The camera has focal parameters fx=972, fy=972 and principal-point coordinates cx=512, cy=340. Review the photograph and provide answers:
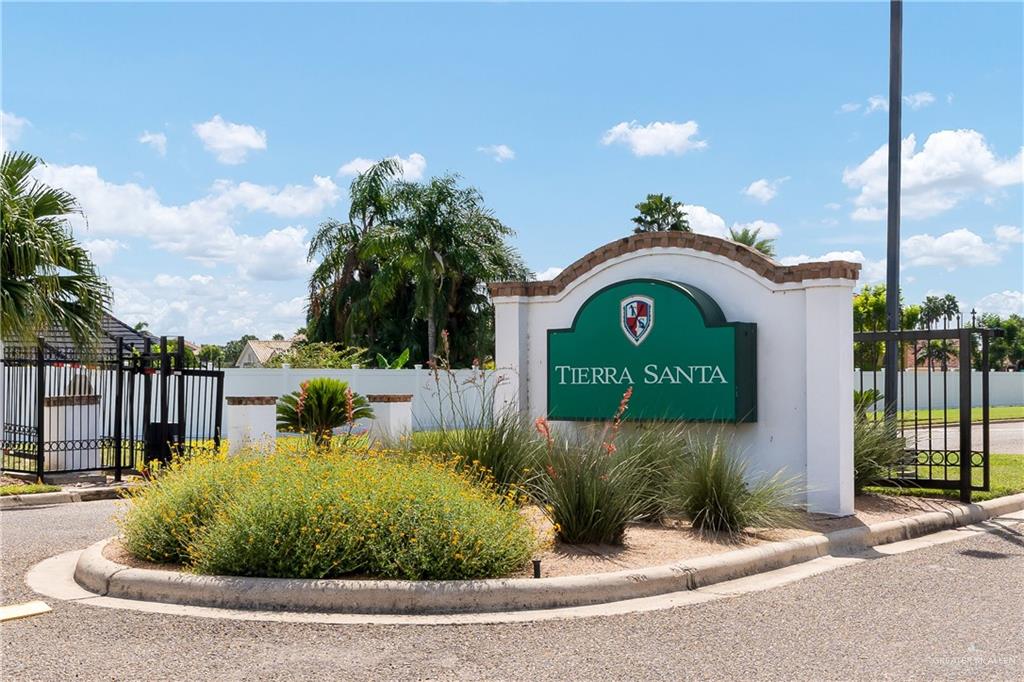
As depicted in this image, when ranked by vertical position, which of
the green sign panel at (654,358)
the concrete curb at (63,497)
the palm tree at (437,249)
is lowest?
the concrete curb at (63,497)

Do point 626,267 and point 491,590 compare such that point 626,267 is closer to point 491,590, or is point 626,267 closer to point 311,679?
point 491,590

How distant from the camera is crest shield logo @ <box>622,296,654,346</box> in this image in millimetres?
11578

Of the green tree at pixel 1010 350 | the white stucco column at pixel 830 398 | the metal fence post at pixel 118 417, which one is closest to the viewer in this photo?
the white stucco column at pixel 830 398

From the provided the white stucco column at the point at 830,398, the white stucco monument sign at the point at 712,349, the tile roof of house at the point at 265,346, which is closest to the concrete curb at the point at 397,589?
the white stucco column at the point at 830,398

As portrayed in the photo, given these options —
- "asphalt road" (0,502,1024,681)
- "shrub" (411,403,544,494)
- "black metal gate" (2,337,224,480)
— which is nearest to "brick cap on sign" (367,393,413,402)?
"black metal gate" (2,337,224,480)

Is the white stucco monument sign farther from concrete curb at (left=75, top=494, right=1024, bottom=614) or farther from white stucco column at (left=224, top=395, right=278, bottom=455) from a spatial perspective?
white stucco column at (left=224, top=395, right=278, bottom=455)

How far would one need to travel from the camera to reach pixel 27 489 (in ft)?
42.2

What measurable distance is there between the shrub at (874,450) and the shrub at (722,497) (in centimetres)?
267

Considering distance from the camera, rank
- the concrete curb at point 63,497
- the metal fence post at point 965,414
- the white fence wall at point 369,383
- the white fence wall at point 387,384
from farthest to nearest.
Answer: the white fence wall at point 369,383 → the white fence wall at point 387,384 → the concrete curb at point 63,497 → the metal fence post at point 965,414

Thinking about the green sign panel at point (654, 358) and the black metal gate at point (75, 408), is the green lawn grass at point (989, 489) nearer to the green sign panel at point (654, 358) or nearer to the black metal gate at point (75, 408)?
the green sign panel at point (654, 358)

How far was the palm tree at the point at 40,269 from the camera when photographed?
1327cm

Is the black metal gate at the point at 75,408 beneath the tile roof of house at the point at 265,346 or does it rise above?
beneath

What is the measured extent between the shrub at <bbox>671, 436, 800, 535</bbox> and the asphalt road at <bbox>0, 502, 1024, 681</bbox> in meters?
1.51

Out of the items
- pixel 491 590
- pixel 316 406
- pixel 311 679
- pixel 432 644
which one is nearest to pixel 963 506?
pixel 491 590
